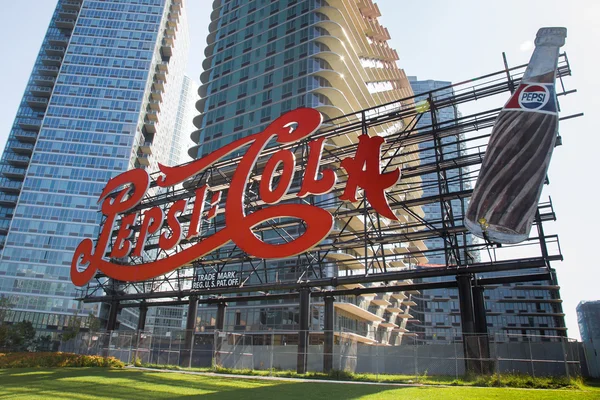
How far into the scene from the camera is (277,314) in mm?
55562

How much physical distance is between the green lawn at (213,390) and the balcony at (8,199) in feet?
308

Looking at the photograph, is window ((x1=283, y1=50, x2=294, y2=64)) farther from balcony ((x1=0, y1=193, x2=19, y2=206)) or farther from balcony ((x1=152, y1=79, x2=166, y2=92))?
balcony ((x1=0, y1=193, x2=19, y2=206))

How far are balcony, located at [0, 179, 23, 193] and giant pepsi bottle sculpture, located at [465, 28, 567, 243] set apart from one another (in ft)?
354

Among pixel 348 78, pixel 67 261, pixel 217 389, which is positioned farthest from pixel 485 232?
pixel 67 261

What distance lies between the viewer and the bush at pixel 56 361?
1047 inches

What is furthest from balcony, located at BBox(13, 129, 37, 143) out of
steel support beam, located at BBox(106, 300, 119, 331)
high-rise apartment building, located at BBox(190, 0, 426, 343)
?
steel support beam, located at BBox(106, 300, 119, 331)

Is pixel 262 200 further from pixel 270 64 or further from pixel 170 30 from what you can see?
pixel 170 30

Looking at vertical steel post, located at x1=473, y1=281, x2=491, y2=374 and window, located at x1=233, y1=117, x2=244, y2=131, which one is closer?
vertical steel post, located at x1=473, y1=281, x2=491, y2=374

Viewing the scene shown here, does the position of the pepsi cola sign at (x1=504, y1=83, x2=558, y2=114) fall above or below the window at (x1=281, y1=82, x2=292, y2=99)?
below

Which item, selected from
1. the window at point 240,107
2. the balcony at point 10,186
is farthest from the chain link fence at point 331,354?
the balcony at point 10,186

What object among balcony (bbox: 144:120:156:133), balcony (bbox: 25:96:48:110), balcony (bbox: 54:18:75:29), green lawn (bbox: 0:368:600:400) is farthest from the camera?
balcony (bbox: 54:18:75:29)

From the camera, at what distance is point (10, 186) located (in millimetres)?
101625

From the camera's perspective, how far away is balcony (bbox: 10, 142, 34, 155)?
344ft

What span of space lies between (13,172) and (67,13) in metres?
47.6
